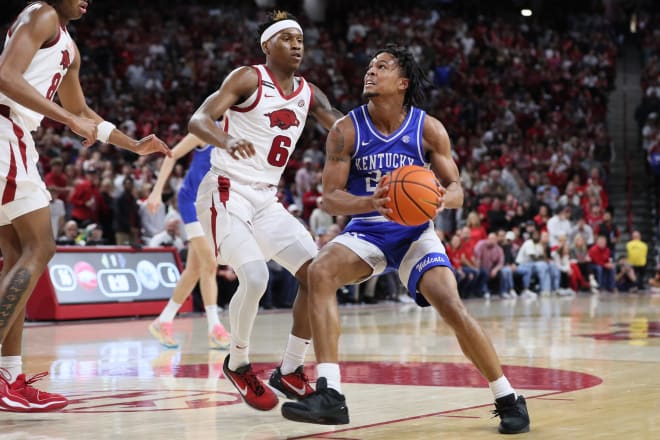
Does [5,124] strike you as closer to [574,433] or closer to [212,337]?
[574,433]

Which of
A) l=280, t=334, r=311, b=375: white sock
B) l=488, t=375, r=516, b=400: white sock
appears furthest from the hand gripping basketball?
l=280, t=334, r=311, b=375: white sock

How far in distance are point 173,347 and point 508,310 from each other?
714 centimetres

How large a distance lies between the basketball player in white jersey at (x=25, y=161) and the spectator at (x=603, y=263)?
1773 cm

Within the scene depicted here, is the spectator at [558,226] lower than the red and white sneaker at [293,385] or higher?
higher

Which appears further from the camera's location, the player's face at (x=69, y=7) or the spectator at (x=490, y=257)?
the spectator at (x=490, y=257)

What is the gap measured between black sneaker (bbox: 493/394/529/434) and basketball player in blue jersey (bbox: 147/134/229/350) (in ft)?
15.8

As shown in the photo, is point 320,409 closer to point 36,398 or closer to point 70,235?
point 36,398

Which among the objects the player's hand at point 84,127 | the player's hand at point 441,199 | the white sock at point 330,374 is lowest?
the white sock at point 330,374

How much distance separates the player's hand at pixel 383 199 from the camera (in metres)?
4.87

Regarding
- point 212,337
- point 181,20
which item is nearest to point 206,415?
point 212,337

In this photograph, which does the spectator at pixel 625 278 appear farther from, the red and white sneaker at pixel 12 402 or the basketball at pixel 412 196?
the red and white sneaker at pixel 12 402

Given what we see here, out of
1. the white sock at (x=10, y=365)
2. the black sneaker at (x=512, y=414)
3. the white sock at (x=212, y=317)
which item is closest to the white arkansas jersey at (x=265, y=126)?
the white sock at (x=10, y=365)

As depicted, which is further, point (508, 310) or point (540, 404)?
point (508, 310)

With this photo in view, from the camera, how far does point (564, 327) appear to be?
11.5m
